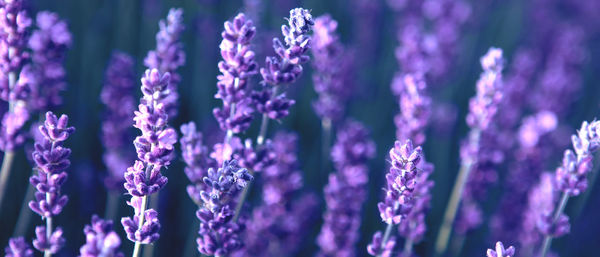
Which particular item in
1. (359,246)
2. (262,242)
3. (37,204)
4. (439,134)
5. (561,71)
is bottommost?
(37,204)

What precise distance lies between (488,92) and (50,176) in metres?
1.48

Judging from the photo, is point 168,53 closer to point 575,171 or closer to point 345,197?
point 345,197

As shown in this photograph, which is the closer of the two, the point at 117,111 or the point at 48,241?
the point at 48,241

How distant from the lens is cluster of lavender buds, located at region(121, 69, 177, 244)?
58.1 inches

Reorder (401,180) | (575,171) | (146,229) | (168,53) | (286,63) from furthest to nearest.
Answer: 1. (168,53)
2. (575,171)
3. (286,63)
4. (401,180)
5. (146,229)

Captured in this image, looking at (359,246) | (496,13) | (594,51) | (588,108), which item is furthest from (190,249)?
(594,51)

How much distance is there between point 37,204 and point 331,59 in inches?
47.5

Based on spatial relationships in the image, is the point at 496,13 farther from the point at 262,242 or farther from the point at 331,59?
the point at 262,242

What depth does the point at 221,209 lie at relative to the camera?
62.5 inches

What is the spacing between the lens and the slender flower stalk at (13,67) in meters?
1.74

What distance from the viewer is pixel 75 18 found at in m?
3.33

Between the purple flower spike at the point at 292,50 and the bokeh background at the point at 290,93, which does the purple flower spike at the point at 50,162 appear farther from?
the bokeh background at the point at 290,93

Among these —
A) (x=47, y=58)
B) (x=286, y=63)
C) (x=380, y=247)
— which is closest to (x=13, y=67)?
(x=47, y=58)

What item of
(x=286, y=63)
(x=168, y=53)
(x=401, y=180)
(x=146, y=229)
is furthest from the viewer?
(x=168, y=53)
